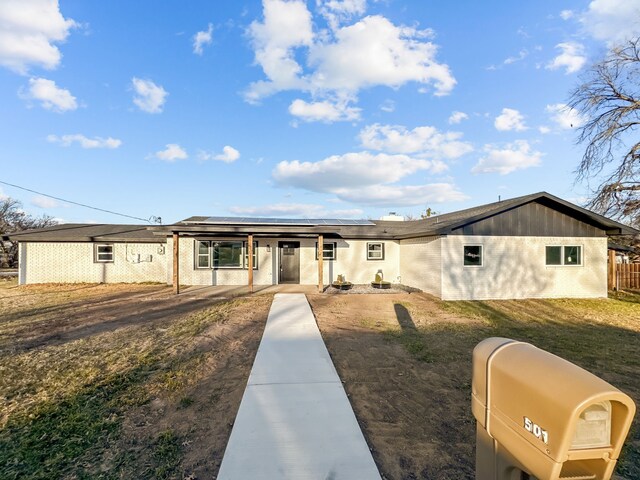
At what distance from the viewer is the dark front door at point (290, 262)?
15094 mm

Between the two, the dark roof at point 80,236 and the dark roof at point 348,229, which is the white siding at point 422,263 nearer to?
the dark roof at point 348,229

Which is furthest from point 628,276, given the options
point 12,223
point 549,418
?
point 12,223

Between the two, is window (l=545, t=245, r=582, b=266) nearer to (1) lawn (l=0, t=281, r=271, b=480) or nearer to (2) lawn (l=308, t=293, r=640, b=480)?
(2) lawn (l=308, t=293, r=640, b=480)

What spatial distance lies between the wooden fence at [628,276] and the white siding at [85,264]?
2156 cm

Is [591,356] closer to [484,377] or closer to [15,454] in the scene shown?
[484,377]

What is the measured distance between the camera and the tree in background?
78.2 ft

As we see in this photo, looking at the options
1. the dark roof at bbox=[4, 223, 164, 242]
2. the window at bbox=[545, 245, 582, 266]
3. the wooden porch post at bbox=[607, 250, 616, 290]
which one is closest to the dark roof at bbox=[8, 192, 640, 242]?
the dark roof at bbox=[4, 223, 164, 242]

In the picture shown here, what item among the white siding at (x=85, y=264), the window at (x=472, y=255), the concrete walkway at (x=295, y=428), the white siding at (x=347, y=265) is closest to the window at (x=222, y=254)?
the white siding at (x=85, y=264)

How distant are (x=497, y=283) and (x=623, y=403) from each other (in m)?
12.1

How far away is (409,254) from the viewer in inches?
567

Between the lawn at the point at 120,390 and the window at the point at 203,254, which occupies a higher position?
the window at the point at 203,254

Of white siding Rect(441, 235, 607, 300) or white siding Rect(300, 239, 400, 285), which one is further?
white siding Rect(300, 239, 400, 285)

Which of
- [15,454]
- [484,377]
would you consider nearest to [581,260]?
[484,377]

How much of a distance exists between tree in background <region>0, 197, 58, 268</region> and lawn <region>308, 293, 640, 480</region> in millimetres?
25261
